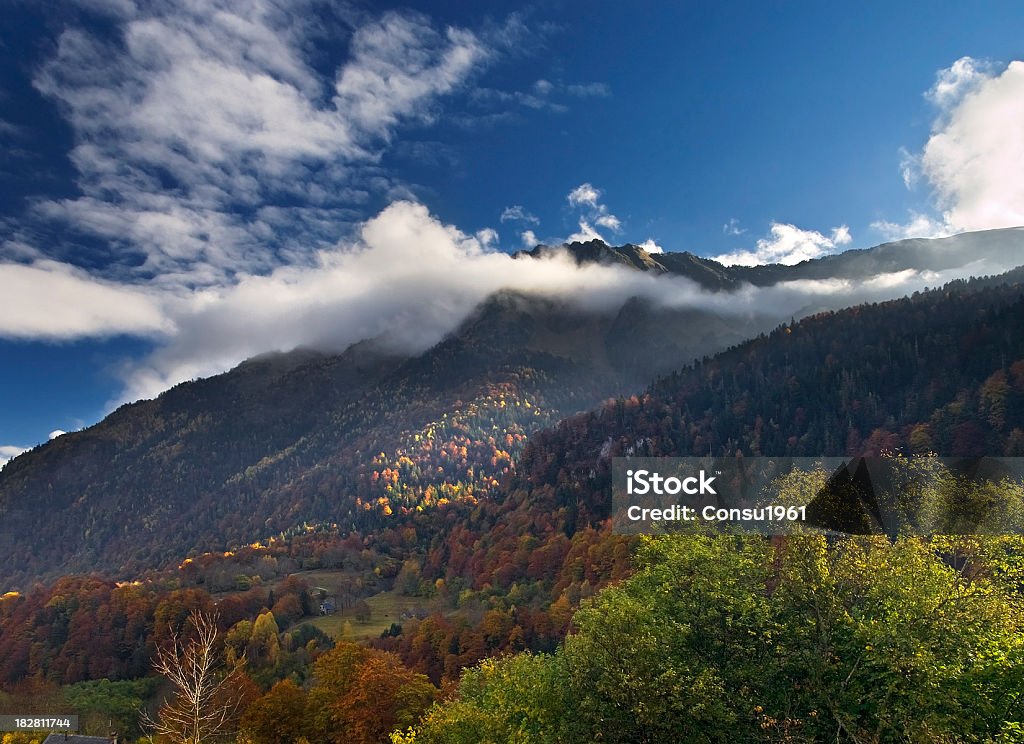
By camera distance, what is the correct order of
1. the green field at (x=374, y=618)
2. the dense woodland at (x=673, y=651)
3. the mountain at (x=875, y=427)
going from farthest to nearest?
1. the green field at (x=374, y=618)
2. the mountain at (x=875, y=427)
3. the dense woodland at (x=673, y=651)

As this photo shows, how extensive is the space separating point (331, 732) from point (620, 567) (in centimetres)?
6824

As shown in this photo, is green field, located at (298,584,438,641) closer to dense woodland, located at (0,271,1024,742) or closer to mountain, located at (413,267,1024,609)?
dense woodland, located at (0,271,1024,742)

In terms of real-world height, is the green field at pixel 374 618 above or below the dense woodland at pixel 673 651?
below

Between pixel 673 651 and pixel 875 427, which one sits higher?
pixel 875 427

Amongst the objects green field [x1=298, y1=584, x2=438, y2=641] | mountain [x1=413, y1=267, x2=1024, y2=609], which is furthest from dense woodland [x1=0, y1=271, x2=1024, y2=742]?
green field [x1=298, y1=584, x2=438, y2=641]

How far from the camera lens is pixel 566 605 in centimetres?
10662

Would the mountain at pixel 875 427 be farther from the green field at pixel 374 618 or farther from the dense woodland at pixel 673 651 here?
the green field at pixel 374 618

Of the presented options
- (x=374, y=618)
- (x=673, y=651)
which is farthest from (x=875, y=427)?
(x=673, y=651)

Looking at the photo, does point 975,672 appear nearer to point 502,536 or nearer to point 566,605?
point 566,605

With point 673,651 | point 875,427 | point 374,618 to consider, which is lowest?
point 374,618

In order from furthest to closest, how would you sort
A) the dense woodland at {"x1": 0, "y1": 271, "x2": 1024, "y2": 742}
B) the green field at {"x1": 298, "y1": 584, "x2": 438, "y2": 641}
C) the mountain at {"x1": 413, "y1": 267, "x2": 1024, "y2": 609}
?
the green field at {"x1": 298, "y1": 584, "x2": 438, "y2": 641}, the mountain at {"x1": 413, "y1": 267, "x2": 1024, "y2": 609}, the dense woodland at {"x1": 0, "y1": 271, "x2": 1024, "y2": 742}

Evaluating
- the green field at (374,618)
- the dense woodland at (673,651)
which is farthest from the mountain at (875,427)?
the green field at (374,618)

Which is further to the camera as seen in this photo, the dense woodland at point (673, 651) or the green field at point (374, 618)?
the green field at point (374, 618)

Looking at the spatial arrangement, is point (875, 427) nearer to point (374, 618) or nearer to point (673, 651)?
point (374, 618)
